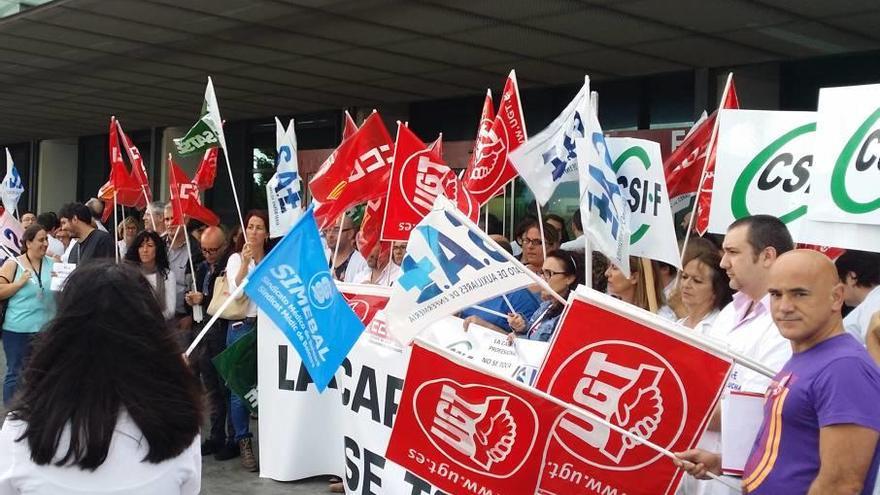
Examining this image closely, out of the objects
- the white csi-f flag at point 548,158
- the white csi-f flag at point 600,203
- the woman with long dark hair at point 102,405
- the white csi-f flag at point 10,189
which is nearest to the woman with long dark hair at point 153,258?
the white csi-f flag at point 548,158

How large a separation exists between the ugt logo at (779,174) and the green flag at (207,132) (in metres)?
4.99

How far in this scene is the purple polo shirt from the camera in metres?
2.77

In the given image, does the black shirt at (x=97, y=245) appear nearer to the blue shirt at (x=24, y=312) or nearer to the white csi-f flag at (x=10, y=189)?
the blue shirt at (x=24, y=312)

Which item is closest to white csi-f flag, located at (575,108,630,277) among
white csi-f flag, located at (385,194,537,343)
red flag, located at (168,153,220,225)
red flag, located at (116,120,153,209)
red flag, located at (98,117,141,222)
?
white csi-f flag, located at (385,194,537,343)

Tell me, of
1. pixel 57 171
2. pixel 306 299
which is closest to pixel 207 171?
pixel 306 299

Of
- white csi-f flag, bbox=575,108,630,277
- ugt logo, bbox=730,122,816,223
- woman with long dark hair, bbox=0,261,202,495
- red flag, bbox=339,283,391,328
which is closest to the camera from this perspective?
woman with long dark hair, bbox=0,261,202,495

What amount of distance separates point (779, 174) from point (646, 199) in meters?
0.66

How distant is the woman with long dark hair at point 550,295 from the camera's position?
5.74 metres

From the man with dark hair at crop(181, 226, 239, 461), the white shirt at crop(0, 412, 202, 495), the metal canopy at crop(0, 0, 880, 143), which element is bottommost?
the man with dark hair at crop(181, 226, 239, 461)

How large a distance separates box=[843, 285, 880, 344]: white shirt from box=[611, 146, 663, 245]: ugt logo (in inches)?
45.3

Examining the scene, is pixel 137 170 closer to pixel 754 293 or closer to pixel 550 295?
pixel 550 295

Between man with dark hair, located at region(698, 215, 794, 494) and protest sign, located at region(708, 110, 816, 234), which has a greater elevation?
protest sign, located at region(708, 110, 816, 234)

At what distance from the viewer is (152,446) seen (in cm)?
228

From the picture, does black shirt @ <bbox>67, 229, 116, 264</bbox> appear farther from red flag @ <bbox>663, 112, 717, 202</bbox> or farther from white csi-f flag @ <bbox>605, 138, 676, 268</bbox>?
white csi-f flag @ <bbox>605, 138, 676, 268</bbox>
